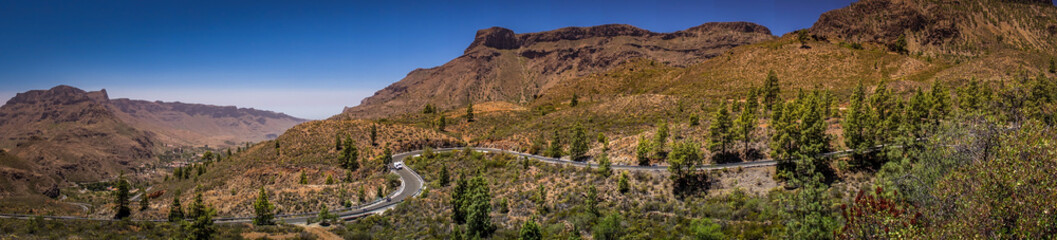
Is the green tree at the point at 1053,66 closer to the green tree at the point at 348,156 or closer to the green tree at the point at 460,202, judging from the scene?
the green tree at the point at 460,202

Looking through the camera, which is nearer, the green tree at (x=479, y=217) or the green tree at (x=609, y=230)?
the green tree at (x=609, y=230)

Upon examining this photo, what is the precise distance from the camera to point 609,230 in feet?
98.8

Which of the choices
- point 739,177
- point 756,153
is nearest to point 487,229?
point 739,177

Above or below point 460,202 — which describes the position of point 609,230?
below

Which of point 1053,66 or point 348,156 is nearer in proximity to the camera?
point 1053,66

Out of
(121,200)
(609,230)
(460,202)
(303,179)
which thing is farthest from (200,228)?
(303,179)

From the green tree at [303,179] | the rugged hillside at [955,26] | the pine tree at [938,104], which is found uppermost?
the rugged hillside at [955,26]

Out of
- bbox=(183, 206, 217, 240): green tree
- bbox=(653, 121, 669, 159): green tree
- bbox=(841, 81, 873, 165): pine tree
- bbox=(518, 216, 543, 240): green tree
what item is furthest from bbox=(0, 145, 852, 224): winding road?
bbox=(518, 216, 543, 240): green tree

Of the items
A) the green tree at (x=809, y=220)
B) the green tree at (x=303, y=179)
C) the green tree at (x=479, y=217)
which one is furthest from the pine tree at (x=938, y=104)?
the green tree at (x=303, y=179)

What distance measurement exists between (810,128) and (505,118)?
66399mm

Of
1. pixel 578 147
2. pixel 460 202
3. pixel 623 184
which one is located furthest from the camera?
pixel 578 147

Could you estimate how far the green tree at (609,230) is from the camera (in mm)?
30100

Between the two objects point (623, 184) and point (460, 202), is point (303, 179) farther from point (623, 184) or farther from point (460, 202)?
point (623, 184)

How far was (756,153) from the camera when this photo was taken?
4388 cm
